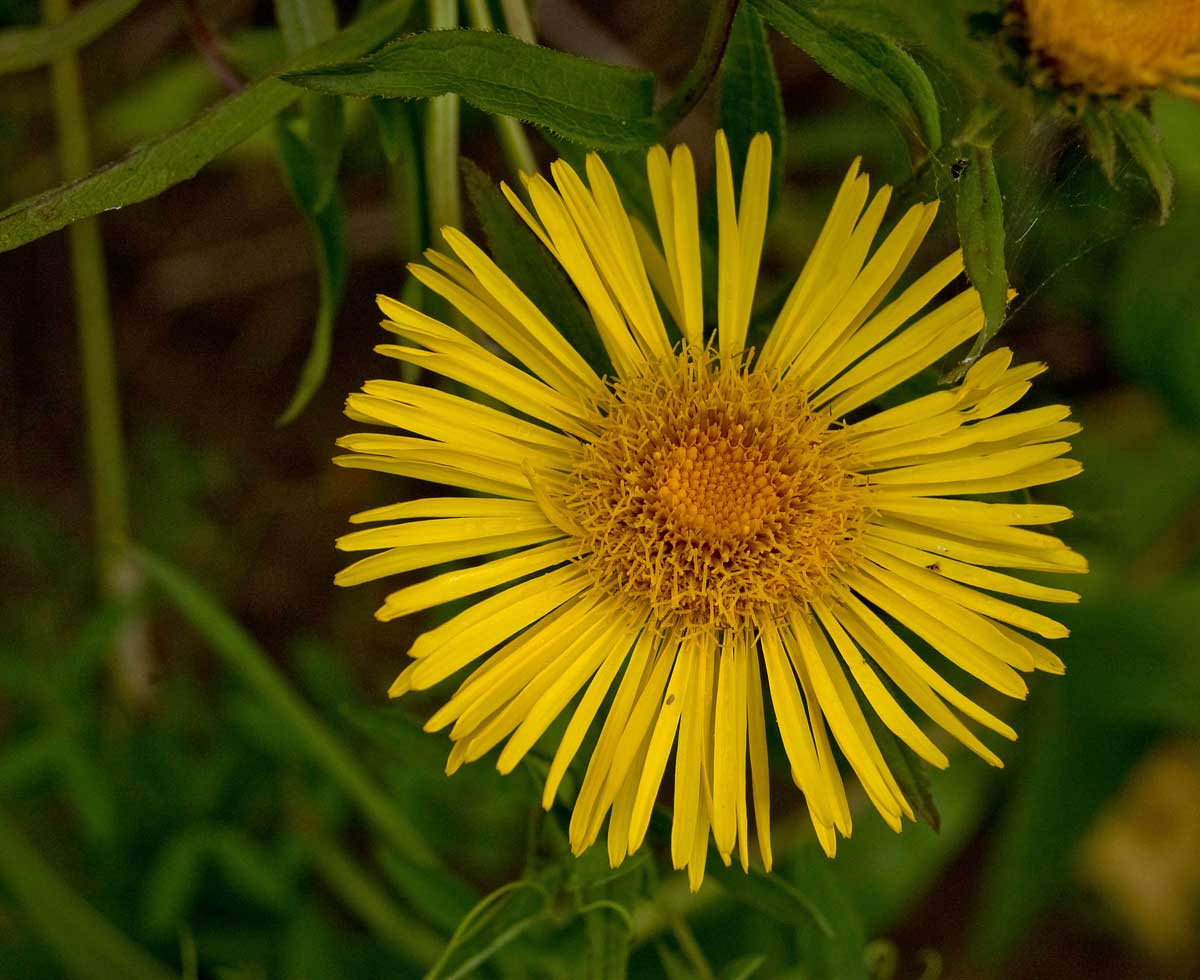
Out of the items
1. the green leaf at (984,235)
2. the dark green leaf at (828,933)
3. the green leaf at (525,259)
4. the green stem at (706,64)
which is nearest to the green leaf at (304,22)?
the green leaf at (525,259)

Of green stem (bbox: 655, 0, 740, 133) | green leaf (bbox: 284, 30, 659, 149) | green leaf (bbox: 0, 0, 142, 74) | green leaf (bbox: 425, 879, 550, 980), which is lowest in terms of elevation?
green leaf (bbox: 425, 879, 550, 980)

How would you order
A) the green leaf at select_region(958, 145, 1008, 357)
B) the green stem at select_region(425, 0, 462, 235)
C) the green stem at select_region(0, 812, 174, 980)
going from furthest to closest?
1. the green stem at select_region(0, 812, 174, 980)
2. the green stem at select_region(425, 0, 462, 235)
3. the green leaf at select_region(958, 145, 1008, 357)

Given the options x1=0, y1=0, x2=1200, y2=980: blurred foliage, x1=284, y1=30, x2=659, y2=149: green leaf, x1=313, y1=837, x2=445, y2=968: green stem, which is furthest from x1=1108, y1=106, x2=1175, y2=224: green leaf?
x1=313, y1=837, x2=445, y2=968: green stem

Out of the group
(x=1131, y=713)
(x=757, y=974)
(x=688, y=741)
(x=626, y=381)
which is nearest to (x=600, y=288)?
(x=626, y=381)

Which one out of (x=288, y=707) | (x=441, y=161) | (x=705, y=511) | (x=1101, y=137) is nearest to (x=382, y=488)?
(x=288, y=707)

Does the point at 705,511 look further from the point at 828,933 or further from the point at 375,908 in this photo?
the point at 375,908

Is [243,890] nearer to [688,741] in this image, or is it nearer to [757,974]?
[757,974]

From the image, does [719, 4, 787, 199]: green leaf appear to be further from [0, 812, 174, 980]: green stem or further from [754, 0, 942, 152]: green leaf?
[0, 812, 174, 980]: green stem

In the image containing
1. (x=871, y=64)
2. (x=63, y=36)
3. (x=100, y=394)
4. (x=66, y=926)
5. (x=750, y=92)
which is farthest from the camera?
(x=100, y=394)
